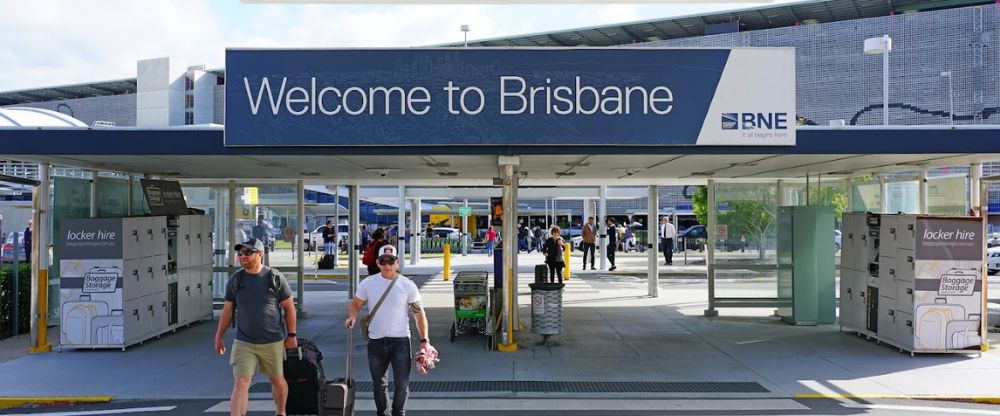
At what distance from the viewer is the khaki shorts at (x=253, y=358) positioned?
6.13 m

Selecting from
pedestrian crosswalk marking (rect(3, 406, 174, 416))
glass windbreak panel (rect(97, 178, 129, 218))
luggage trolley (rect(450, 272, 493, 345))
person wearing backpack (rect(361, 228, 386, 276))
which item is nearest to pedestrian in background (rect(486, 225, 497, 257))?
person wearing backpack (rect(361, 228, 386, 276))

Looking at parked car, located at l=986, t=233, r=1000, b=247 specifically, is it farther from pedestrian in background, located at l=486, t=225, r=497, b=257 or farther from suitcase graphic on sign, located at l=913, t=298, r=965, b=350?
suitcase graphic on sign, located at l=913, t=298, r=965, b=350

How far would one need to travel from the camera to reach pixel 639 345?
10.6 m

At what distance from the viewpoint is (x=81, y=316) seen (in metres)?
10.1

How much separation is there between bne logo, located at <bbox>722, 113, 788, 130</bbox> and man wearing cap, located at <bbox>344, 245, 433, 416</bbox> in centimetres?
456

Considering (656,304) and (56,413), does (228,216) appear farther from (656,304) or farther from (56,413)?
(656,304)

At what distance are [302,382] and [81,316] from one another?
5.53 m

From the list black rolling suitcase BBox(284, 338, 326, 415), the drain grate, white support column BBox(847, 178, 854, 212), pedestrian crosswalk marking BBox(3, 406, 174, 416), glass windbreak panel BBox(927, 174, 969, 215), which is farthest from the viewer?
white support column BBox(847, 178, 854, 212)

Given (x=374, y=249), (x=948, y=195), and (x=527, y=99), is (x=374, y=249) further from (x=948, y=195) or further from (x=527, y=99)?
(x=948, y=195)

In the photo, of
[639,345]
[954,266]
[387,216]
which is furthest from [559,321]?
[387,216]

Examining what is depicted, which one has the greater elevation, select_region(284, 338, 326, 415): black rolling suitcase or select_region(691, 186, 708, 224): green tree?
select_region(691, 186, 708, 224): green tree

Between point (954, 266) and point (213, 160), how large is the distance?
9.95 meters

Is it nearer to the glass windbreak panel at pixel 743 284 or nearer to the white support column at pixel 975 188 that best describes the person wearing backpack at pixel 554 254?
the glass windbreak panel at pixel 743 284

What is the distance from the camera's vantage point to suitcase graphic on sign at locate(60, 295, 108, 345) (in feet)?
33.2
